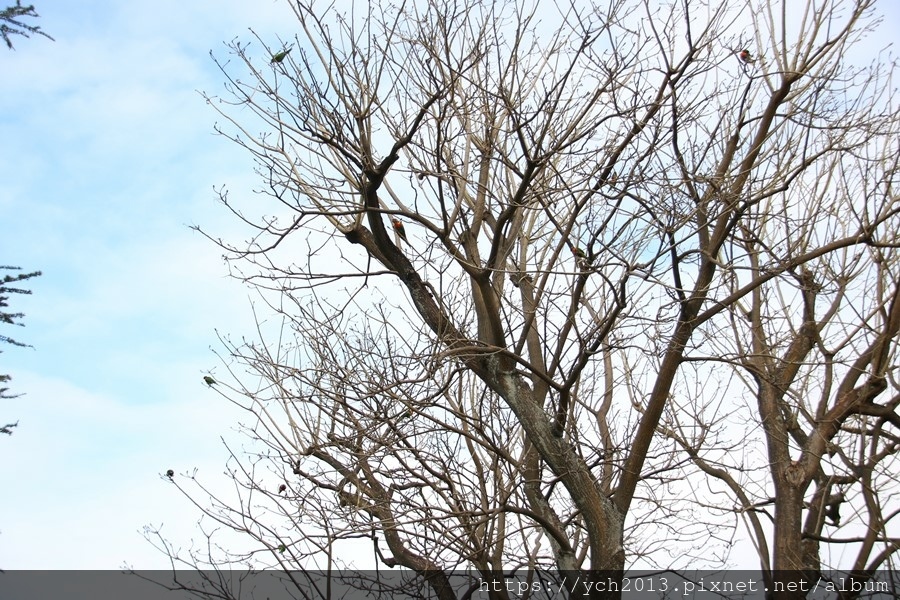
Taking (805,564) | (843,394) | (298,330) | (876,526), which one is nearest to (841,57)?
(843,394)

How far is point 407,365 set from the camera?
4570mm

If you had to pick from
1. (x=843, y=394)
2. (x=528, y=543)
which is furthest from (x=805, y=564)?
(x=528, y=543)

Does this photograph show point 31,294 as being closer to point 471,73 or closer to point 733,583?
point 471,73

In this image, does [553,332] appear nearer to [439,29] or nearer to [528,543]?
[528,543]

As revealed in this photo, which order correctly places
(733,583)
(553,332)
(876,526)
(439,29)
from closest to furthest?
(439,29), (876,526), (553,332), (733,583)

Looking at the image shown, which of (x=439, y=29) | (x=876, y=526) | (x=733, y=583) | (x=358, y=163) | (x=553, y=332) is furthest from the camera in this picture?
(x=733, y=583)

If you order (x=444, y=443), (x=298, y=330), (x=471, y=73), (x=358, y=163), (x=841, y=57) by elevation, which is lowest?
(x=444, y=443)

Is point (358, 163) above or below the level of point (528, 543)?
above

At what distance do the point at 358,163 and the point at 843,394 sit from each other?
4.06 m

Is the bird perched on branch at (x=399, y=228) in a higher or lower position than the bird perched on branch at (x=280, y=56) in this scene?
lower

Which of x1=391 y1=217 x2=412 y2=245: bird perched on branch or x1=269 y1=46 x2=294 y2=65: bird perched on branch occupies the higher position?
x1=269 y1=46 x2=294 y2=65: bird perched on branch

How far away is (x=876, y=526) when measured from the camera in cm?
529

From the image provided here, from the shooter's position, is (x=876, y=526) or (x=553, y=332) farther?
(x=553, y=332)

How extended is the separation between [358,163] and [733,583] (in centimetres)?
445
